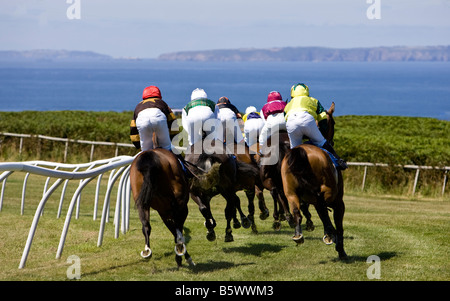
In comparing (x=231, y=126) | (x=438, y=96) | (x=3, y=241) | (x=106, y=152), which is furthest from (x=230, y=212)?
(x=438, y=96)

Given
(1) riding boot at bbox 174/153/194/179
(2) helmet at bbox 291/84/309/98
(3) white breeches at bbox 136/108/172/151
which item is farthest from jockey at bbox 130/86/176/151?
(2) helmet at bbox 291/84/309/98

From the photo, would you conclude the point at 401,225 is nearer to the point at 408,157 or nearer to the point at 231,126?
the point at 231,126

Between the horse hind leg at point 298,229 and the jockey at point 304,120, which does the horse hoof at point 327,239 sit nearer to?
the horse hind leg at point 298,229

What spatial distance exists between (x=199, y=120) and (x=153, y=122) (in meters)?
1.21

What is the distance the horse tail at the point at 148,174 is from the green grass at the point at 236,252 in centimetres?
79

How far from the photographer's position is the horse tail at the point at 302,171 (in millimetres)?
8008

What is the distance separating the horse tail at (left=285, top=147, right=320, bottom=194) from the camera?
8.01 metres

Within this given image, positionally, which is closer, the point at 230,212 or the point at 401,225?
the point at 230,212

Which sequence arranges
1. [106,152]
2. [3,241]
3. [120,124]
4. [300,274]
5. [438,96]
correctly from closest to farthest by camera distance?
[300,274] → [3,241] → [106,152] → [120,124] → [438,96]

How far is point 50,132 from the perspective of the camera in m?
23.2

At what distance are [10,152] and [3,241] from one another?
13.4 meters

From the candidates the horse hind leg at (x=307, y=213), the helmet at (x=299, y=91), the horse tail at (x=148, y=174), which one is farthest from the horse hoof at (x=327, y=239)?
the horse tail at (x=148, y=174)

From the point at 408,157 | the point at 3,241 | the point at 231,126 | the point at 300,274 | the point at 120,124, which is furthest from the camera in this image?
the point at 120,124

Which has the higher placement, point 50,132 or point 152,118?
point 152,118
